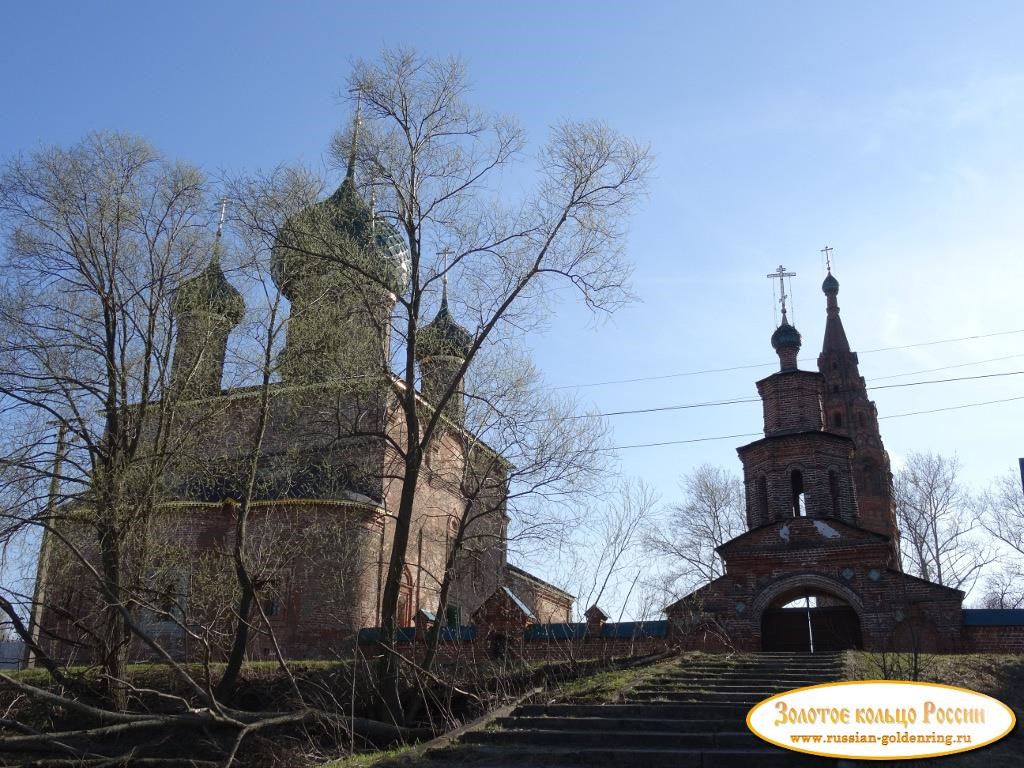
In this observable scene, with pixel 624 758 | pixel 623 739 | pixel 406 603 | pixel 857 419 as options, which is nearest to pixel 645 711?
pixel 623 739

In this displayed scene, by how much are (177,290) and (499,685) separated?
7742 millimetres

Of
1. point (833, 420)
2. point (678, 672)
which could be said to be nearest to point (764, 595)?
point (678, 672)

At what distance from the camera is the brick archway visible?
18516 millimetres

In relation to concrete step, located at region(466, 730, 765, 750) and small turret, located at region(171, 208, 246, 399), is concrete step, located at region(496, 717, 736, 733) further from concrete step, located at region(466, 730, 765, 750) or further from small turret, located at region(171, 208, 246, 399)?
small turret, located at region(171, 208, 246, 399)

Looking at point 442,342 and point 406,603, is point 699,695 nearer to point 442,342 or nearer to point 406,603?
point 442,342

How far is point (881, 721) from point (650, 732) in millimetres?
2121

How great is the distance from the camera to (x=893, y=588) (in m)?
17.9

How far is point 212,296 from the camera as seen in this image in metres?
14.3

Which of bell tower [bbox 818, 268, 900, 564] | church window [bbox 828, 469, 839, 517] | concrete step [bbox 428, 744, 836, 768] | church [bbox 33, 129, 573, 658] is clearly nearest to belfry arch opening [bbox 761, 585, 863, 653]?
church window [bbox 828, 469, 839, 517]

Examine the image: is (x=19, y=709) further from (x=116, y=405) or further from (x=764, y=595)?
(x=764, y=595)

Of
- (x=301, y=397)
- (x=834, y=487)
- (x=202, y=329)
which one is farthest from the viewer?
(x=834, y=487)

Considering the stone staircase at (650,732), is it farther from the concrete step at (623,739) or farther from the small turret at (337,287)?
the small turret at (337,287)

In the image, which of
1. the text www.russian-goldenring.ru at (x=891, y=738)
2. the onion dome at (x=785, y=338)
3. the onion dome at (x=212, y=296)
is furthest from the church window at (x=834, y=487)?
the text www.russian-goldenring.ru at (x=891, y=738)

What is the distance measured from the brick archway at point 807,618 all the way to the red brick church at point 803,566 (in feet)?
0.07
